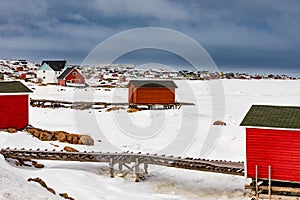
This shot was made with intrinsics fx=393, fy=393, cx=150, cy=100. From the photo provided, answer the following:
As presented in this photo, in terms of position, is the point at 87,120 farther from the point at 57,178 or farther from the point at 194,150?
→ the point at 57,178

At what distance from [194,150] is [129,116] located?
14211 mm

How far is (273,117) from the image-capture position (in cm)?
1794

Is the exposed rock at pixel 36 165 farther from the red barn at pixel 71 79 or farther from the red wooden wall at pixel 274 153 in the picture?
the red barn at pixel 71 79

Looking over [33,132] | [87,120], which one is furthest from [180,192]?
[87,120]

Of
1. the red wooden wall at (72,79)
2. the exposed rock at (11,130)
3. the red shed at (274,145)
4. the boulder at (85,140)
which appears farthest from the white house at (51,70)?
the red shed at (274,145)

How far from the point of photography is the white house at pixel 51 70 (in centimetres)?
9850

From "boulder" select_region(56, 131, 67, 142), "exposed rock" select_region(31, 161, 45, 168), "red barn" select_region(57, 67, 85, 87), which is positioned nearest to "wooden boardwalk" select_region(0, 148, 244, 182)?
"exposed rock" select_region(31, 161, 45, 168)

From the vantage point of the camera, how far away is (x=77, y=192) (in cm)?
1700

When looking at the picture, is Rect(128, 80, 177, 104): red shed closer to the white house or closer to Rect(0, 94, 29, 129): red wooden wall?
Rect(0, 94, 29, 129): red wooden wall

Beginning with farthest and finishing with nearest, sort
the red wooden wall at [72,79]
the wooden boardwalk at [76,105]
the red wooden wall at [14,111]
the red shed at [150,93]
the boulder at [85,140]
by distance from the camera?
1. the red wooden wall at [72,79]
2. the red shed at [150,93]
3. the wooden boardwalk at [76,105]
4. the boulder at [85,140]
5. the red wooden wall at [14,111]

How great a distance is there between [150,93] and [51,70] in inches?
2076

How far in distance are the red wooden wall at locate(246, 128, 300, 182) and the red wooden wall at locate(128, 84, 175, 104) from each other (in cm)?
3456

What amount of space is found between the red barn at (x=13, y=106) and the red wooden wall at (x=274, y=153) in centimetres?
1694

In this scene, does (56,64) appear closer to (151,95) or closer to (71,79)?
(71,79)
